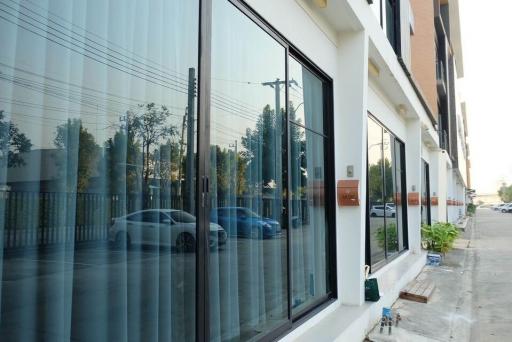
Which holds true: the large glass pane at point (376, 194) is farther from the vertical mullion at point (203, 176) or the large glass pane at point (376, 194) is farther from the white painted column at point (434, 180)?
the white painted column at point (434, 180)

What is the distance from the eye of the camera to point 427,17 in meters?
18.1

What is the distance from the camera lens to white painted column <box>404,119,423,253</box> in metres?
10.9

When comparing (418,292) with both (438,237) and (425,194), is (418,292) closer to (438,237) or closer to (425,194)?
(438,237)

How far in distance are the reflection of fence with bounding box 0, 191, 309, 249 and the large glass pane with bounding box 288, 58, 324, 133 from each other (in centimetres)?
251

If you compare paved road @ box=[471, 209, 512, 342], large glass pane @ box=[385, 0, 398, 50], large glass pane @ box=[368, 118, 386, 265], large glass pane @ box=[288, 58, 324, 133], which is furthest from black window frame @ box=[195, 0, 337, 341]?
large glass pane @ box=[385, 0, 398, 50]

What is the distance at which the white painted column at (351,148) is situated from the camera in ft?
17.4

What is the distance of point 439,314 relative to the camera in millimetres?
6055

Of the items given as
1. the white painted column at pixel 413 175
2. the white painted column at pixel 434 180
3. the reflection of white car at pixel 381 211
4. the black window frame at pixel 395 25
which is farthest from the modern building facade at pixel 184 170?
the white painted column at pixel 434 180

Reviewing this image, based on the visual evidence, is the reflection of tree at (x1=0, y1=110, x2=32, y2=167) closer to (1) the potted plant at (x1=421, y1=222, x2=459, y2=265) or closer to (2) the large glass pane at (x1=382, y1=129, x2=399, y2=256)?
(2) the large glass pane at (x1=382, y1=129, x2=399, y2=256)

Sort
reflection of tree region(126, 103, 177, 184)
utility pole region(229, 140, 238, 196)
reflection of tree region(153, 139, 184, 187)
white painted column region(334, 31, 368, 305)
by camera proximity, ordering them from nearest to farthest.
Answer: reflection of tree region(126, 103, 177, 184) → reflection of tree region(153, 139, 184, 187) → utility pole region(229, 140, 238, 196) → white painted column region(334, 31, 368, 305)

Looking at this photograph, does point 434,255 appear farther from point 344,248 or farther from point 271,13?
point 271,13

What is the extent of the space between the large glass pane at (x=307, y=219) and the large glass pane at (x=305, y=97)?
5.2 inches

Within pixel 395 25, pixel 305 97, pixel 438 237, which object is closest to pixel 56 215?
pixel 305 97

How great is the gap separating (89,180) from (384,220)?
7.14 metres
